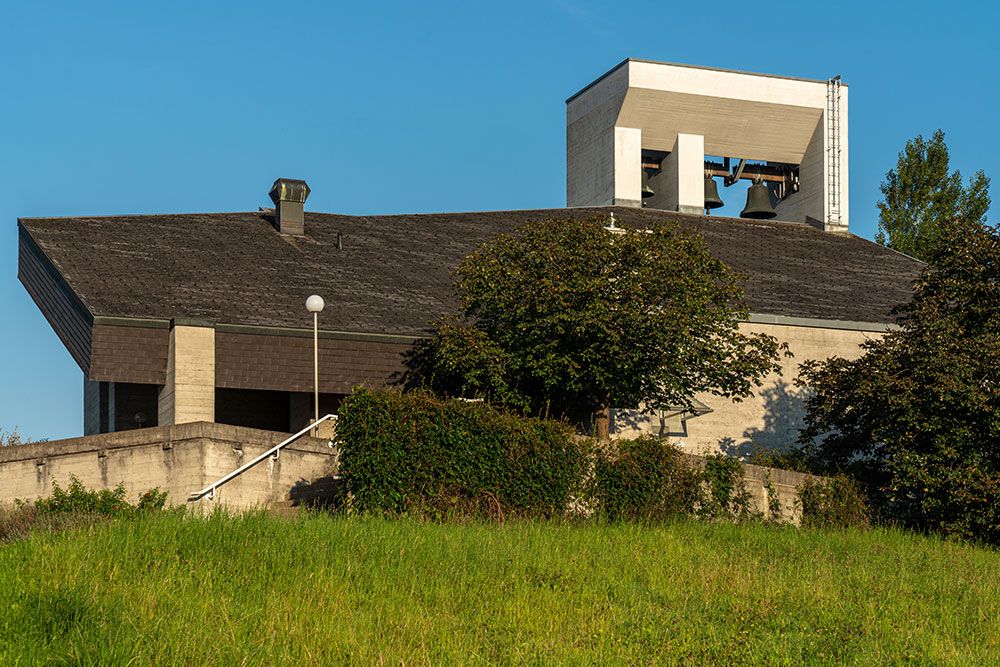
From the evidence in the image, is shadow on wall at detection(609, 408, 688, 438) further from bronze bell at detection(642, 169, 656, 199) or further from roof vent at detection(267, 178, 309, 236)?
bronze bell at detection(642, 169, 656, 199)

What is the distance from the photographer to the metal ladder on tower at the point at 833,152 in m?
38.8

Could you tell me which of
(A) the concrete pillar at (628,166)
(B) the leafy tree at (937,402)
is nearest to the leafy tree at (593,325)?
(B) the leafy tree at (937,402)

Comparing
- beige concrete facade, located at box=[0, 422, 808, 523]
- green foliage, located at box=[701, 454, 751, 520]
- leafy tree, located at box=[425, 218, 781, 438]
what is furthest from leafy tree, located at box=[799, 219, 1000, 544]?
green foliage, located at box=[701, 454, 751, 520]

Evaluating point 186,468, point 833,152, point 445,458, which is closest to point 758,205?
point 833,152

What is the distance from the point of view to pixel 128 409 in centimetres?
2777

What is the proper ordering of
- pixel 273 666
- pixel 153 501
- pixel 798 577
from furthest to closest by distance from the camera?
pixel 153 501 < pixel 798 577 < pixel 273 666

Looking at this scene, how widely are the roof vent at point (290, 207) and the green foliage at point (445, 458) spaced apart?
13219 millimetres

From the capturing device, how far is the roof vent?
30.3 metres

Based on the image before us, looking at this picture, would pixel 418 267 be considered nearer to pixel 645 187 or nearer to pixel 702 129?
pixel 645 187

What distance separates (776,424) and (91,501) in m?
16.1

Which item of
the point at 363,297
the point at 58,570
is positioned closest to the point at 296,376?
the point at 363,297

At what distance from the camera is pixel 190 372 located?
2319 centimetres

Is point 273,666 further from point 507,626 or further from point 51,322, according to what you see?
point 51,322

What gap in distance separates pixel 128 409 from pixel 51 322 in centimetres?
301
